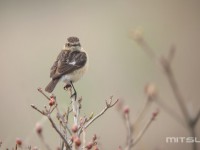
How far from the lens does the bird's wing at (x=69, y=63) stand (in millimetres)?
7430

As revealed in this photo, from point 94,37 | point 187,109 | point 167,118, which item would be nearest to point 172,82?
point 187,109

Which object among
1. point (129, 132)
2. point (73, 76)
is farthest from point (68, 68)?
point (129, 132)

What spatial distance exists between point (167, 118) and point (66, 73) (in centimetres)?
627

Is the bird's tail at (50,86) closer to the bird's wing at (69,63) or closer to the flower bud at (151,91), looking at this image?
the bird's wing at (69,63)

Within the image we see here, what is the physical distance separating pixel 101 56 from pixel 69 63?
7.14 m

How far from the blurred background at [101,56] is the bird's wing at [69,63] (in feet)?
5.35

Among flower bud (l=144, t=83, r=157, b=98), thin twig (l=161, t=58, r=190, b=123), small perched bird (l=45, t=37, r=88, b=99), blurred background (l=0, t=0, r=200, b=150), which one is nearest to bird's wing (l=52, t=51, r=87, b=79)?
small perched bird (l=45, t=37, r=88, b=99)

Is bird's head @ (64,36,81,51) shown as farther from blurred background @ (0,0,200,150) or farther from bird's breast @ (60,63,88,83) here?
blurred background @ (0,0,200,150)

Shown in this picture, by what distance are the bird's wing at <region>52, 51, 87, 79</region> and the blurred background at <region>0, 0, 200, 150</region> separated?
5.35 feet

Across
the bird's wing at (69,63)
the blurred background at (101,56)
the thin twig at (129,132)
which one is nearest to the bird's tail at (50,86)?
the bird's wing at (69,63)

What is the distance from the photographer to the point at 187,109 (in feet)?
8.30

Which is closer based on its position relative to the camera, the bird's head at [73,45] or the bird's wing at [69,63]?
the bird's wing at [69,63]

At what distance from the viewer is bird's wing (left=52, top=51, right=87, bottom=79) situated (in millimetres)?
7430

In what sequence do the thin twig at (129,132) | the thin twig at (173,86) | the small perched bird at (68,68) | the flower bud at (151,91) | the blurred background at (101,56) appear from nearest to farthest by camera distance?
the thin twig at (173,86) < the flower bud at (151,91) < the thin twig at (129,132) < the small perched bird at (68,68) < the blurred background at (101,56)
